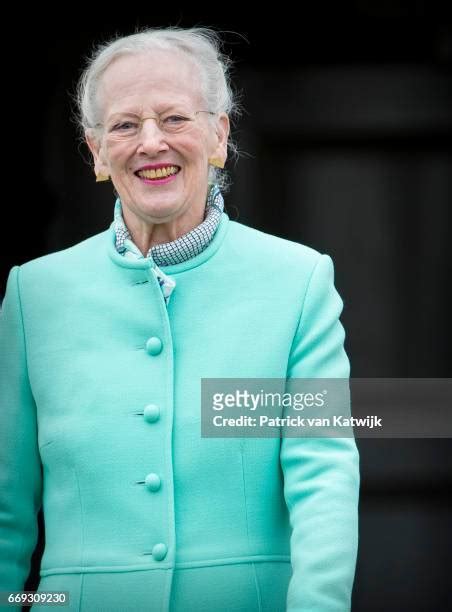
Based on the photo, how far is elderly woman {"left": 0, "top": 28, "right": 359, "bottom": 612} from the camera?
2.11 metres

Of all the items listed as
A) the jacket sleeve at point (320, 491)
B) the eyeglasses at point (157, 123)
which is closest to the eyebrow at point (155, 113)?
the eyeglasses at point (157, 123)

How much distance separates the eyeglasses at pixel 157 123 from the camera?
86.4 inches

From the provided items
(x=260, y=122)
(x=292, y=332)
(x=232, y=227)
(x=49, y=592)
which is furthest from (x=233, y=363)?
(x=260, y=122)

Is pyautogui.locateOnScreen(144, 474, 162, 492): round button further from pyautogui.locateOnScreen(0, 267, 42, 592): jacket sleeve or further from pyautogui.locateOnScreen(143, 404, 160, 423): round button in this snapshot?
pyautogui.locateOnScreen(0, 267, 42, 592): jacket sleeve

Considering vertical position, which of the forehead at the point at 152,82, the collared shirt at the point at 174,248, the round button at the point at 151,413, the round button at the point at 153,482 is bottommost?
the round button at the point at 153,482

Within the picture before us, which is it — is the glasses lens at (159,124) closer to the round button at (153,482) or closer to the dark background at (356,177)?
the round button at (153,482)

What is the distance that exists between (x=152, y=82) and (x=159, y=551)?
79 centimetres

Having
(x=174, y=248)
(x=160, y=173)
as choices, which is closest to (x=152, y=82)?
(x=160, y=173)

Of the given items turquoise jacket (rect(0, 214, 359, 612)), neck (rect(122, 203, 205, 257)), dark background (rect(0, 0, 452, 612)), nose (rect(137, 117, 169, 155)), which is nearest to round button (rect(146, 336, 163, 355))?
turquoise jacket (rect(0, 214, 359, 612))

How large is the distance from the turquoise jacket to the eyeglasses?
21cm

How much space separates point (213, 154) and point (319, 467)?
602 mm

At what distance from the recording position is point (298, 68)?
3.48 metres

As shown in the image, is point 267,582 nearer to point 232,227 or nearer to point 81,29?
point 232,227

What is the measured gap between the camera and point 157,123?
2.19 m
